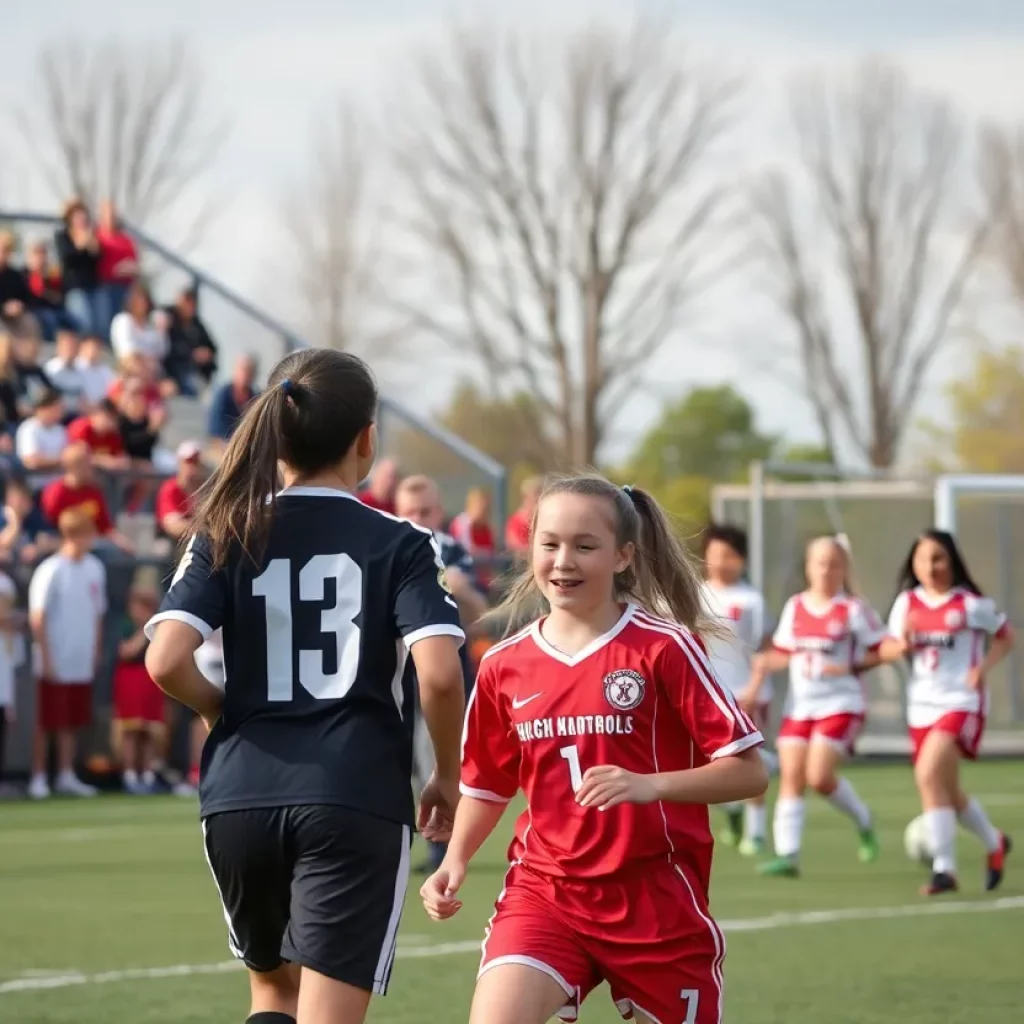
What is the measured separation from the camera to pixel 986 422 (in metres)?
52.1

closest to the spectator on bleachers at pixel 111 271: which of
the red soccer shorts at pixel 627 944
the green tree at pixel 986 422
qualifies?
the red soccer shorts at pixel 627 944

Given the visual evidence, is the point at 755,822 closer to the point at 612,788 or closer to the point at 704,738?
the point at 704,738

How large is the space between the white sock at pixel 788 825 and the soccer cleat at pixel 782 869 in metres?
0.03

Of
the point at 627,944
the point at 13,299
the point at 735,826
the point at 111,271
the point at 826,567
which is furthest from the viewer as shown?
the point at 111,271

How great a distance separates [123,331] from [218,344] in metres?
Result: 1.61

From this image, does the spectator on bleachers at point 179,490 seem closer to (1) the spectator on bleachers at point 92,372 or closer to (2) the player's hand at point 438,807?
(1) the spectator on bleachers at point 92,372

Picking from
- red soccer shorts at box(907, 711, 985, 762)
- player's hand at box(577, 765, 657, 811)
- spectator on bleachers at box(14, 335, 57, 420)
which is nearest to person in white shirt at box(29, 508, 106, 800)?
spectator on bleachers at box(14, 335, 57, 420)

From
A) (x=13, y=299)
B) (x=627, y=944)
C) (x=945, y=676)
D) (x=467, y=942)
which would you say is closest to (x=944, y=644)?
(x=945, y=676)

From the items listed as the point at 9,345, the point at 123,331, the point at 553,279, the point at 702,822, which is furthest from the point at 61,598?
the point at 553,279

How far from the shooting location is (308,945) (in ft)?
14.3

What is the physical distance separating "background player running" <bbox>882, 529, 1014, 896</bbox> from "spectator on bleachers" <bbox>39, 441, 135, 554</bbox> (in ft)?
25.0

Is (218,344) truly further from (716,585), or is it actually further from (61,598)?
(716,585)

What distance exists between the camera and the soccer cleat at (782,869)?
445 inches

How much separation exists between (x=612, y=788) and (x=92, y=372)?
1598 cm
